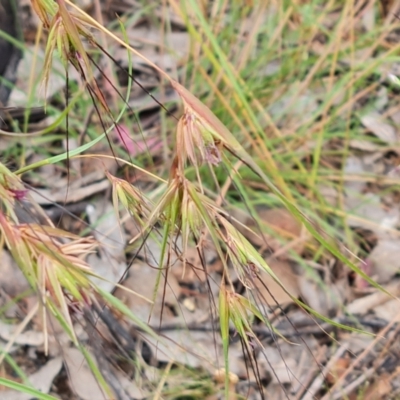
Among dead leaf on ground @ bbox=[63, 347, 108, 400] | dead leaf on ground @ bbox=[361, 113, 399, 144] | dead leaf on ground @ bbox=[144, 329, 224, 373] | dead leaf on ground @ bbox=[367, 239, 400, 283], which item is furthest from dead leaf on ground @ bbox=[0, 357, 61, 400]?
dead leaf on ground @ bbox=[361, 113, 399, 144]

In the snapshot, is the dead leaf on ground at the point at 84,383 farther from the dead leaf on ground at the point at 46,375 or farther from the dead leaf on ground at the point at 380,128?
the dead leaf on ground at the point at 380,128

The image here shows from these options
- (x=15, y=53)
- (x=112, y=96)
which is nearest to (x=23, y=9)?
(x=15, y=53)

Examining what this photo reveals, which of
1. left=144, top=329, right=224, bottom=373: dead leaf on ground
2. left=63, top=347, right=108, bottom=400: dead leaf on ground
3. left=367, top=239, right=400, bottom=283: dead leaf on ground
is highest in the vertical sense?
left=367, top=239, right=400, bottom=283: dead leaf on ground

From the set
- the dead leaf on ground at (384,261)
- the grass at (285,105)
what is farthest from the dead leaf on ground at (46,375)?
the dead leaf on ground at (384,261)

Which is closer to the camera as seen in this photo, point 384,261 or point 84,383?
point 84,383

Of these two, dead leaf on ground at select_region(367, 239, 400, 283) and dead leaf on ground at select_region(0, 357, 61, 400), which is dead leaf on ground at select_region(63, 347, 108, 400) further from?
dead leaf on ground at select_region(367, 239, 400, 283)

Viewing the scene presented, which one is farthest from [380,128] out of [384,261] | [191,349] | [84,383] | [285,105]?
[84,383]

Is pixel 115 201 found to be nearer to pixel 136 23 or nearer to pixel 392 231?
pixel 392 231

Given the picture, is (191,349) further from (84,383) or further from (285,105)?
(285,105)

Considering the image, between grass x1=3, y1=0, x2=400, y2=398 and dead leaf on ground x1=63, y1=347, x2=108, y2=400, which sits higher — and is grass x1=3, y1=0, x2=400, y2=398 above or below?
above

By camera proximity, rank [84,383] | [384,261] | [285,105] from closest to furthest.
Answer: [84,383] → [384,261] → [285,105]

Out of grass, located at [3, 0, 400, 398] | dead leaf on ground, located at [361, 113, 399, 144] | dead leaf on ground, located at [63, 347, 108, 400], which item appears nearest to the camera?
dead leaf on ground, located at [63, 347, 108, 400]
